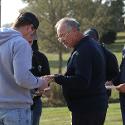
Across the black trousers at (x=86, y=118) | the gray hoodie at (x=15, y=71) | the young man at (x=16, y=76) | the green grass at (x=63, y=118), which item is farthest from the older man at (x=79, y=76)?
the green grass at (x=63, y=118)

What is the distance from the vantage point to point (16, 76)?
17.1 ft

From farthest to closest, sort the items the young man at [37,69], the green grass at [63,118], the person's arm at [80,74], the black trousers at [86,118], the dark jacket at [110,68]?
the green grass at [63,118]
the young man at [37,69]
the dark jacket at [110,68]
the black trousers at [86,118]
the person's arm at [80,74]

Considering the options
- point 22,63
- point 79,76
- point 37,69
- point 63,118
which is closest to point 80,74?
point 79,76

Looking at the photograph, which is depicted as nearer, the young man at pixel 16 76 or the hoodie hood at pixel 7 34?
the young man at pixel 16 76

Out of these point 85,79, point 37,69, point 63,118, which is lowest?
point 63,118

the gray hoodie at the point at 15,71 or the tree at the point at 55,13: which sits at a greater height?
the gray hoodie at the point at 15,71

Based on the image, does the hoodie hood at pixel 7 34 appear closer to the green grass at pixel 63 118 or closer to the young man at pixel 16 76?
the young man at pixel 16 76

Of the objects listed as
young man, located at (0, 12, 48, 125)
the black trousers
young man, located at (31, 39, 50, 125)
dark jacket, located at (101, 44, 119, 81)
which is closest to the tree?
young man, located at (31, 39, 50, 125)

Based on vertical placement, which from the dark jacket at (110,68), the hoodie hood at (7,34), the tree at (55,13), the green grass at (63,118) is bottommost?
the green grass at (63,118)

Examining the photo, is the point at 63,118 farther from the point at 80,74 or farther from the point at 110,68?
the point at 80,74

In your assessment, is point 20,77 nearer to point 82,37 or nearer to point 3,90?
point 3,90

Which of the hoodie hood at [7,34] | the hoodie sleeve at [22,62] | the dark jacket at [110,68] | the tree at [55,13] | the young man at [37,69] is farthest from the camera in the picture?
the tree at [55,13]

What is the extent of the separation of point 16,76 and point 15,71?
0.05 m

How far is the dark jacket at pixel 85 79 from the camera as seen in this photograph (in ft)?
19.6
